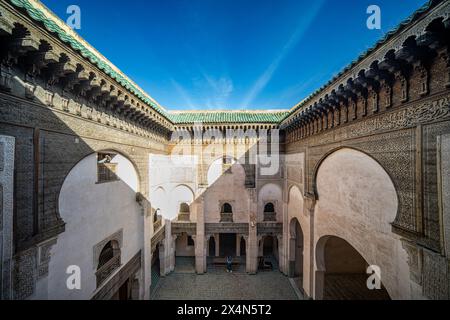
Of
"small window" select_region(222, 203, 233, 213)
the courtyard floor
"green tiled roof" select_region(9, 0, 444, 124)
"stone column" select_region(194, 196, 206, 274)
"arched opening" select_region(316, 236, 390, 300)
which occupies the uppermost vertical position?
"green tiled roof" select_region(9, 0, 444, 124)

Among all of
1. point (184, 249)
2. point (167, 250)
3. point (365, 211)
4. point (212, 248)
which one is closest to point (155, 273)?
point (167, 250)

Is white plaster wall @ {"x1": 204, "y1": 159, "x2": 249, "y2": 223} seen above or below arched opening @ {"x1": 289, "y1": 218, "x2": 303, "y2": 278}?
above

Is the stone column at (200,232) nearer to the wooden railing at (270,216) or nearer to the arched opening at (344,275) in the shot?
the wooden railing at (270,216)

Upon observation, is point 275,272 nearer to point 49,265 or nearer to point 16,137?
point 49,265

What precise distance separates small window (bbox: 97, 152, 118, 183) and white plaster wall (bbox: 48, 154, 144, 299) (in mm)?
164

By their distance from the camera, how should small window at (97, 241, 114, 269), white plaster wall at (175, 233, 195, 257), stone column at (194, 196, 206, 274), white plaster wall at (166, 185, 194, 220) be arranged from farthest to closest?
white plaster wall at (175, 233, 195, 257) → white plaster wall at (166, 185, 194, 220) → stone column at (194, 196, 206, 274) → small window at (97, 241, 114, 269)

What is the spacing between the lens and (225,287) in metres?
8.31

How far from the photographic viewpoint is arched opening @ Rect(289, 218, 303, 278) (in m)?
8.97

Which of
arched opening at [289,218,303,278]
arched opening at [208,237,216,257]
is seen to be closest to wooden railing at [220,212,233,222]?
arched opening at [289,218,303,278]

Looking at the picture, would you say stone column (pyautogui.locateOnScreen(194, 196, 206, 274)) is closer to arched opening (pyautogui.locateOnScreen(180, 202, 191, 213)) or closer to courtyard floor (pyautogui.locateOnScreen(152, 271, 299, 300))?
arched opening (pyautogui.locateOnScreen(180, 202, 191, 213))

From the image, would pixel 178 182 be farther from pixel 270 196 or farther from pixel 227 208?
pixel 270 196

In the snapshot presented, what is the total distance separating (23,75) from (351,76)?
6091mm

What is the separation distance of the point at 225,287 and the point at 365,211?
7001 millimetres

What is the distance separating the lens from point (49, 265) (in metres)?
3.18
